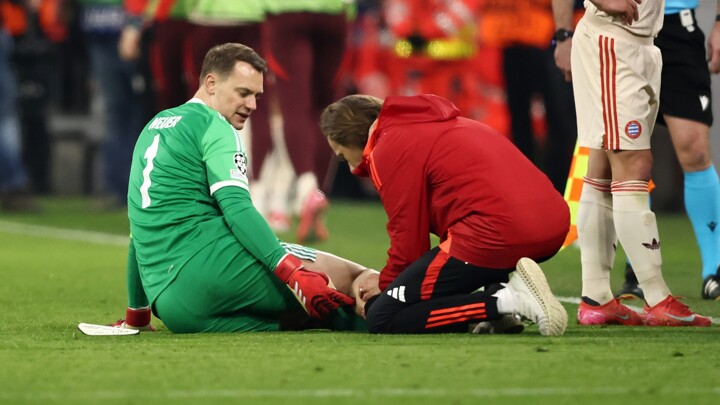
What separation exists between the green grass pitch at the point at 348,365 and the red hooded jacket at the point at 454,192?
31 centimetres

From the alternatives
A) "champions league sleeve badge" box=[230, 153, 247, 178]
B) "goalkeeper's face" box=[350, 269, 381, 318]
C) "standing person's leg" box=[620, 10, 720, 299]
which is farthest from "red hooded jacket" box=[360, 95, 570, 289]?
"standing person's leg" box=[620, 10, 720, 299]

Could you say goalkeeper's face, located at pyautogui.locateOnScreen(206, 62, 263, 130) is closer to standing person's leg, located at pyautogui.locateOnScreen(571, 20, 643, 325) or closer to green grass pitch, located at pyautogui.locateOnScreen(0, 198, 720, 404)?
green grass pitch, located at pyautogui.locateOnScreen(0, 198, 720, 404)

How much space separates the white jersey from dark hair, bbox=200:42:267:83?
4.06ft

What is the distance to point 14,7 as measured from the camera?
47.3ft

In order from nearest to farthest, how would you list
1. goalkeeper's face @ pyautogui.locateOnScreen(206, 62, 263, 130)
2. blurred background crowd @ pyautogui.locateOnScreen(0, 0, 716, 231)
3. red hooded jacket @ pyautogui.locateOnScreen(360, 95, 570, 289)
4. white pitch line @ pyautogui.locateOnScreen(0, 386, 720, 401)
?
white pitch line @ pyautogui.locateOnScreen(0, 386, 720, 401), red hooded jacket @ pyautogui.locateOnScreen(360, 95, 570, 289), goalkeeper's face @ pyautogui.locateOnScreen(206, 62, 263, 130), blurred background crowd @ pyautogui.locateOnScreen(0, 0, 716, 231)

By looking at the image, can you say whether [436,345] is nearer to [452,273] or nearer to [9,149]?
[452,273]

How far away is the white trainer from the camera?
533 centimetres

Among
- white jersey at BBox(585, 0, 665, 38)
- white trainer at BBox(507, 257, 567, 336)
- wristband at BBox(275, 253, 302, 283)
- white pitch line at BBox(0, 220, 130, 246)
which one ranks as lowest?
white pitch line at BBox(0, 220, 130, 246)

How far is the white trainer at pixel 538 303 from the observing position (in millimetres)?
5332

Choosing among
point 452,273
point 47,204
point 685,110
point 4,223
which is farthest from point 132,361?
point 47,204

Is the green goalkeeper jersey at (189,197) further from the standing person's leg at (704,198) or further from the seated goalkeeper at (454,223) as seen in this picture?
the standing person's leg at (704,198)

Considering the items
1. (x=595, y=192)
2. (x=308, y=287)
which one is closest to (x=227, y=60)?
(x=308, y=287)

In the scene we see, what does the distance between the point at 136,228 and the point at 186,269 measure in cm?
27

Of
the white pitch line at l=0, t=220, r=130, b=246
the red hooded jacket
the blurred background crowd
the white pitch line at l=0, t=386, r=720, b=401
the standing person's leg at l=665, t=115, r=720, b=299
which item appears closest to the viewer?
the white pitch line at l=0, t=386, r=720, b=401
